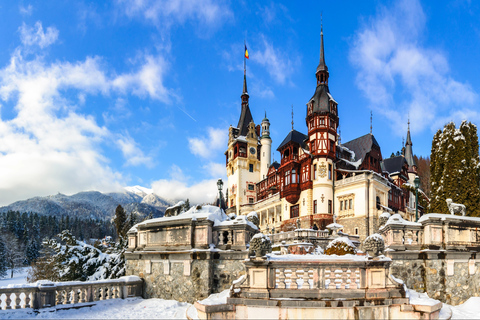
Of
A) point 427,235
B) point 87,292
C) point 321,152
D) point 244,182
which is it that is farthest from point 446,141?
point 244,182

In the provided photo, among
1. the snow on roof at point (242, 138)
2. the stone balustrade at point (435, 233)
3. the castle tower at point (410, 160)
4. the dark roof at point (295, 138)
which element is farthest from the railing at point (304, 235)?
the castle tower at point (410, 160)

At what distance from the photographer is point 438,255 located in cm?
1352

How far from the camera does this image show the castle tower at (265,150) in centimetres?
6381

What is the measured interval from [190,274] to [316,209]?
32336 millimetres

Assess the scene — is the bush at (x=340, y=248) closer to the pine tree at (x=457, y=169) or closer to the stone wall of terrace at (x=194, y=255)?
the stone wall of terrace at (x=194, y=255)

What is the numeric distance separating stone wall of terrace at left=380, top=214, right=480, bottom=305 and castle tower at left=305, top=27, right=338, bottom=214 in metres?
28.5

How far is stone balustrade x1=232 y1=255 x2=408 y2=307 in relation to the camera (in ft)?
32.1

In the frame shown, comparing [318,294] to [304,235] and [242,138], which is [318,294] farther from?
[242,138]

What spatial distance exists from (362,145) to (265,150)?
21.7 metres

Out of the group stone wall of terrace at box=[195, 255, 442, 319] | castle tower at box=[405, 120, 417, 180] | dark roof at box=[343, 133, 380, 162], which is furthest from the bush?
castle tower at box=[405, 120, 417, 180]

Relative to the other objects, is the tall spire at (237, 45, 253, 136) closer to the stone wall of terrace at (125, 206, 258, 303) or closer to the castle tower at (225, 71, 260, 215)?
the castle tower at (225, 71, 260, 215)

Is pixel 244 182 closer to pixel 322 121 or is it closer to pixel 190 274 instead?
pixel 322 121

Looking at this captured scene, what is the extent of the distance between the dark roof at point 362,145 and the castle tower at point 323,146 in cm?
562

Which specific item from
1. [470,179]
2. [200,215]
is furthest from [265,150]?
[200,215]
